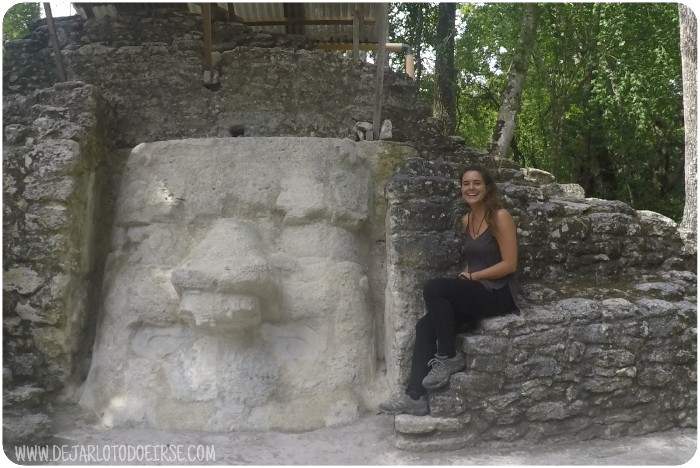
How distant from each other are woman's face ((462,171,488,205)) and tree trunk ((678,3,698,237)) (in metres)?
2.71

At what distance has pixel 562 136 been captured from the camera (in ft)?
36.5

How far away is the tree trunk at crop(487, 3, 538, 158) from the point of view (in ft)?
26.5

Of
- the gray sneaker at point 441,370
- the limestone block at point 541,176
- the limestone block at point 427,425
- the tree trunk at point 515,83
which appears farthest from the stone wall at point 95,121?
the tree trunk at point 515,83

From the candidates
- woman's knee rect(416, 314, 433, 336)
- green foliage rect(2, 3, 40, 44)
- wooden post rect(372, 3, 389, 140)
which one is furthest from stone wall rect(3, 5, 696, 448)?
green foliage rect(2, 3, 40, 44)

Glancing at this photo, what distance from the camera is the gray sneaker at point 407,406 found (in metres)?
3.06

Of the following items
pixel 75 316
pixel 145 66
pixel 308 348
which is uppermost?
pixel 145 66

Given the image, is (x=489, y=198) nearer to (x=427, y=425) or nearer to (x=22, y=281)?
(x=427, y=425)

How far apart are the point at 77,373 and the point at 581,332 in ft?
9.56

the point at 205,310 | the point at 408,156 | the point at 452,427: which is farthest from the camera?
the point at 408,156

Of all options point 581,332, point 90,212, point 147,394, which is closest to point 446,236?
point 581,332

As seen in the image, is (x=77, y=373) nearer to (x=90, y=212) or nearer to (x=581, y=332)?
(x=90, y=212)

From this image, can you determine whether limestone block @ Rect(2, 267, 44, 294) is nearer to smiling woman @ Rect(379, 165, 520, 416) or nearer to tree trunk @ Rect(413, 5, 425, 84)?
smiling woman @ Rect(379, 165, 520, 416)

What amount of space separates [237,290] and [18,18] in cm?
500

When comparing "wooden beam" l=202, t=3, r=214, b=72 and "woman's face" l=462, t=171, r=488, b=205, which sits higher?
"wooden beam" l=202, t=3, r=214, b=72
